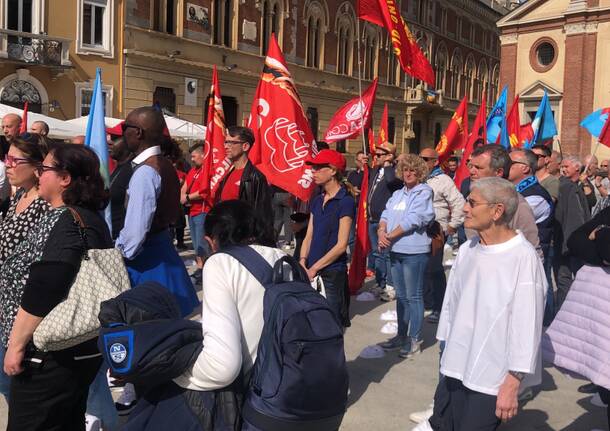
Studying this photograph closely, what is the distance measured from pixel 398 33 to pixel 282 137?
2666 mm

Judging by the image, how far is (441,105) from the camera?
136 ft

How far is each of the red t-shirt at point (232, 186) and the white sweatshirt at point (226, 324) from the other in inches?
105

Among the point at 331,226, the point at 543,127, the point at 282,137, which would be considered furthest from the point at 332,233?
the point at 543,127

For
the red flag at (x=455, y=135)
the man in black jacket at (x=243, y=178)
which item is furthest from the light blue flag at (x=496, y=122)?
the man in black jacket at (x=243, y=178)

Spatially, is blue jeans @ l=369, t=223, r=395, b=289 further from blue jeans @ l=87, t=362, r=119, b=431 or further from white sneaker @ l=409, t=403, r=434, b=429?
blue jeans @ l=87, t=362, r=119, b=431

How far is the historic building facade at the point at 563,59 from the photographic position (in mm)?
30328

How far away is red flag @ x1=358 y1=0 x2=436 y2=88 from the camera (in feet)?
25.8

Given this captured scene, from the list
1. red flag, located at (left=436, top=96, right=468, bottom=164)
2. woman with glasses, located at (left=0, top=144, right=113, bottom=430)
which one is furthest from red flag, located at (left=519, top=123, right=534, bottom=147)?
woman with glasses, located at (left=0, top=144, right=113, bottom=430)

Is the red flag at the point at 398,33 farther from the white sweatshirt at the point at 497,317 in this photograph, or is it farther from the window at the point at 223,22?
the window at the point at 223,22

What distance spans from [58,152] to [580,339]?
273 centimetres

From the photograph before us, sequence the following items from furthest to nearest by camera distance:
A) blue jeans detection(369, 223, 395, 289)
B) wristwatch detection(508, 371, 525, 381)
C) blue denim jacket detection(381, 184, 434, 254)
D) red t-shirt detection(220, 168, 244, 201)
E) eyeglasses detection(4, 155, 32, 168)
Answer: blue jeans detection(369, 223, 395, 289) → blue denim jacket detection(381, 184, 434, 254) → red t-shirt detection(220, 168, 244, 201) → eyeglasses detection(4, 155, 32, 168) → wristwatch detection(508, 371, 525, 381)

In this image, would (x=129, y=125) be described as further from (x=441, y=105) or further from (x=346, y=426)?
(x=441, y=105)

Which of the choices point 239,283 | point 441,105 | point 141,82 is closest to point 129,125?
point 239,283

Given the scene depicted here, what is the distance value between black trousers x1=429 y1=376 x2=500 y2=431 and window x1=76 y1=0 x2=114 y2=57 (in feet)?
65.5
